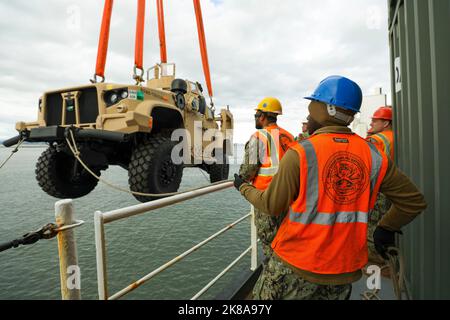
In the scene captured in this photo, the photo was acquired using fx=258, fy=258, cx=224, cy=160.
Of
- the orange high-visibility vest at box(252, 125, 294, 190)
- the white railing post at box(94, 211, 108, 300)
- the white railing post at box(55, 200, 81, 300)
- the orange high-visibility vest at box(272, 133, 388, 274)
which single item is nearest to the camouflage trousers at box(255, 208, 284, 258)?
the orange high-visibility vest at box(252, 125, 294, 190)

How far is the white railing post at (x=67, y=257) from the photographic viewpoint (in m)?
1.26

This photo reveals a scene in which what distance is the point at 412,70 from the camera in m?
2.13

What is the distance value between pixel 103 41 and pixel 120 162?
2.65 meters

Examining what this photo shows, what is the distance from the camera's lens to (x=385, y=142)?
311 cm

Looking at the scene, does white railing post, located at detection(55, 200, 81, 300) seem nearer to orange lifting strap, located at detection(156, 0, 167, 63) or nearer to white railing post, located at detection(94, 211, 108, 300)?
white railing post, located at detection(94, 211, 108, 300)

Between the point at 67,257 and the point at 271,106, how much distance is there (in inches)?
96.8

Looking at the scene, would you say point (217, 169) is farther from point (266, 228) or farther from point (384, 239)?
point (384, 239)

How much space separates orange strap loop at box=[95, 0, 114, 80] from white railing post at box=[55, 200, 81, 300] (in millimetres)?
4803

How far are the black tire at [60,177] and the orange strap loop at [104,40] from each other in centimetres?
194

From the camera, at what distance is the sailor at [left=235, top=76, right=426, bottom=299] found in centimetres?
124

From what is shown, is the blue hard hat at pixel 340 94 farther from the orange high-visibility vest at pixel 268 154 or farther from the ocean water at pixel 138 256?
the ocean water at pixel 138 256

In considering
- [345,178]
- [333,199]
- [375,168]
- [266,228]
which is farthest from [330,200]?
[266,228]

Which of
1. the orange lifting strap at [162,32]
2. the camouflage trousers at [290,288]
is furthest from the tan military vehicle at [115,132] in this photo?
the camouflage trousers at [290,288]
